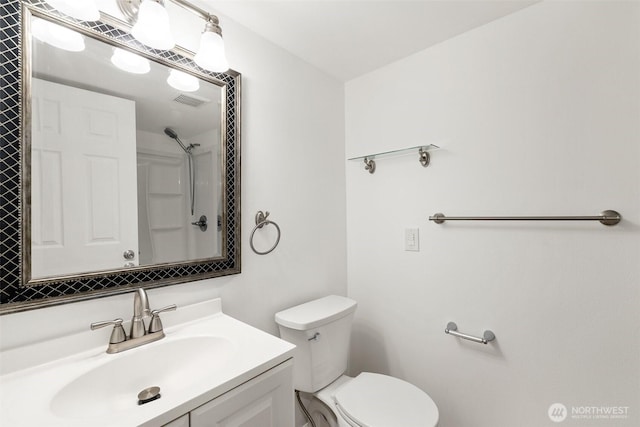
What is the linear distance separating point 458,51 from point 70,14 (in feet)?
5.13

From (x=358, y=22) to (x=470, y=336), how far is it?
1.59 meters

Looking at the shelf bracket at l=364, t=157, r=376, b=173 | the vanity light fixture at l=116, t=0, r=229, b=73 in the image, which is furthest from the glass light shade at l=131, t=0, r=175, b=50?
the shelf bracket at l=364, t=157, r=376, b=173

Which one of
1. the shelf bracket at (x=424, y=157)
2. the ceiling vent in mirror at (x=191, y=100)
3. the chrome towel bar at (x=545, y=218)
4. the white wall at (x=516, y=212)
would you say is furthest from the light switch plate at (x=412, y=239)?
the ceiling vent in mirror at (x=191, y=100)

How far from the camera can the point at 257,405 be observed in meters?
0.77

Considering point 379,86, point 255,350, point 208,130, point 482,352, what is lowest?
point 482,352

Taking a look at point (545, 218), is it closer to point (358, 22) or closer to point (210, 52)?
point (358, 22)

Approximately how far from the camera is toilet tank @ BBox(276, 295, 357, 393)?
1269mm

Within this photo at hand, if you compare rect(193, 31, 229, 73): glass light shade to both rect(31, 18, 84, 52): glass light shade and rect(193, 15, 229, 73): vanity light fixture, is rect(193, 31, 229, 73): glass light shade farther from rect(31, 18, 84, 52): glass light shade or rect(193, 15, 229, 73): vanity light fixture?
rect(31, 18, 84, 52): glass light shade

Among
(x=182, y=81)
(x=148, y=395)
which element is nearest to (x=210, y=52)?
(x=182, y=81)

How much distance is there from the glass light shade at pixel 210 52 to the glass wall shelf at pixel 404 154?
947 mm

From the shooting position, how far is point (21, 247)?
738 mm

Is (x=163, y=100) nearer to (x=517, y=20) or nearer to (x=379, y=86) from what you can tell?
(x=379, y=86)

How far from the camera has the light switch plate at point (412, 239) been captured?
1.53 meters

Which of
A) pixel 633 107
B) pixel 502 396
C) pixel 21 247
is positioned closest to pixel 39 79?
pixel 21 247
